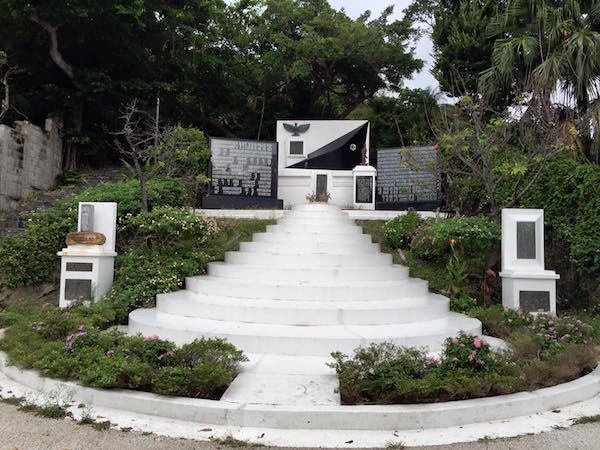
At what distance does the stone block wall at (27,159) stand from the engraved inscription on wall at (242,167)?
19.3 ft

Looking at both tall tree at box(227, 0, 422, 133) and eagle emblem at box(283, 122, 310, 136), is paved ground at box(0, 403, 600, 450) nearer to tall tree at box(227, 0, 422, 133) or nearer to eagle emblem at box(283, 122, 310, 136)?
eagle emblem at box(283, 122, 310, 136)

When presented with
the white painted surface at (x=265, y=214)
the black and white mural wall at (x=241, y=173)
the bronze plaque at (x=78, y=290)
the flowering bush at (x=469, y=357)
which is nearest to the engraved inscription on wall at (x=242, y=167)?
the black and white mural wall at (x=241, y=173)

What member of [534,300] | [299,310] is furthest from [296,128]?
[299,310]

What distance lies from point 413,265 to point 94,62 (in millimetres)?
14992

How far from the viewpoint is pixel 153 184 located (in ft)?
29.8

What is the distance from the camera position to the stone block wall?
39.2 feet

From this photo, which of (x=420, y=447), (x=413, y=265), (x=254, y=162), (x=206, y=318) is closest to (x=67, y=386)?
(x=206, y=318)

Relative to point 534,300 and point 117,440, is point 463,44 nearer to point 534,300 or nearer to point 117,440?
point 534,300

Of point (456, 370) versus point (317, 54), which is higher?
point (317, 54)

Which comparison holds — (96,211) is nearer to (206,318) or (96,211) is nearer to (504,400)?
(206,318)

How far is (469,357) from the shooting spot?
3.97 metres

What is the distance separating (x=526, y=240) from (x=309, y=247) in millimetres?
3692

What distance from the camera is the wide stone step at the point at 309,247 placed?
25.7 feet

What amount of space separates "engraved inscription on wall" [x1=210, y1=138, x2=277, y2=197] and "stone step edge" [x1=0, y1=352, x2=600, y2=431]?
26.8 ft
